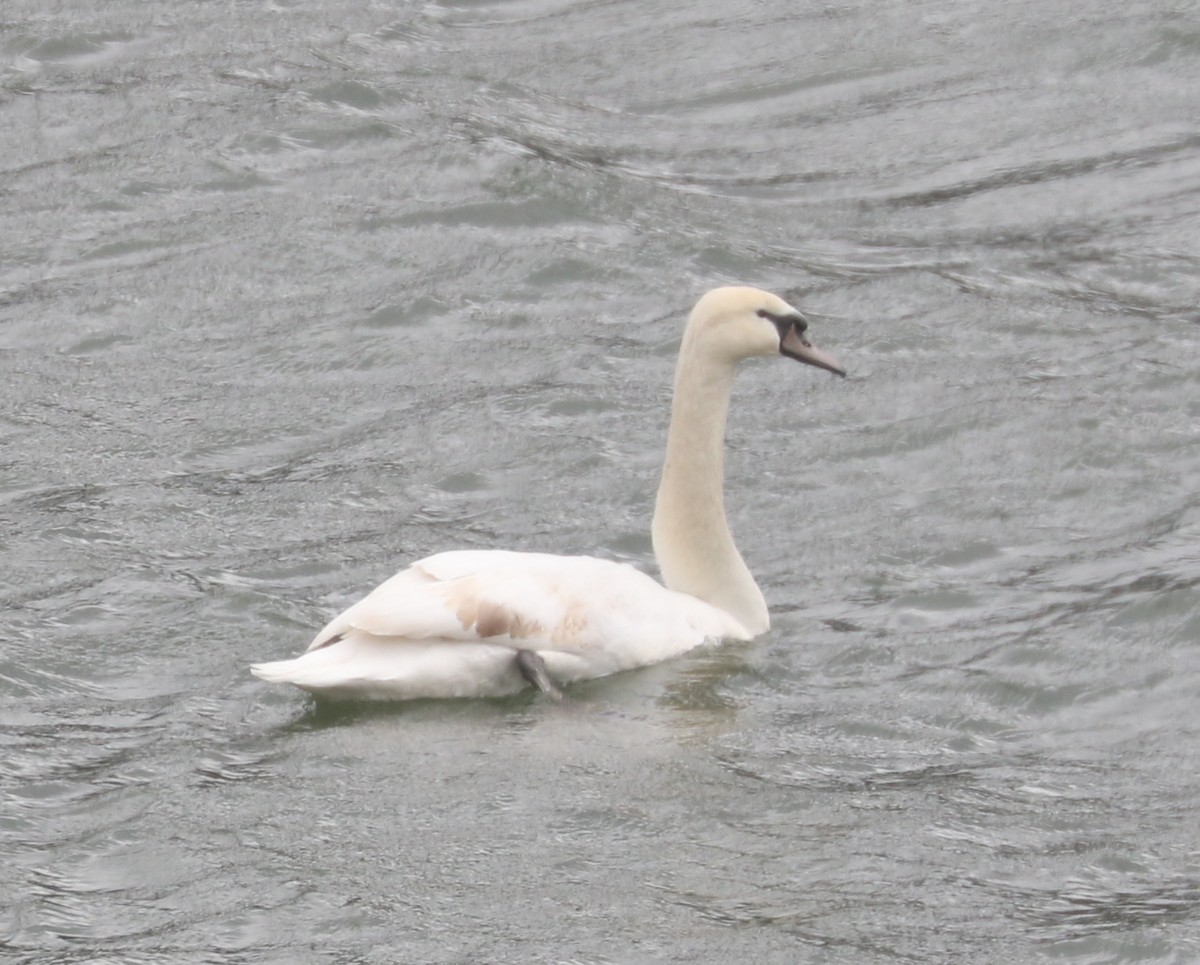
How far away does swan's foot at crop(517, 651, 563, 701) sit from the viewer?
8672mm

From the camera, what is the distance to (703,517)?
9.68 m

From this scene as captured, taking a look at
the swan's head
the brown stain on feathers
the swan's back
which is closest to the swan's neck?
the swan's head

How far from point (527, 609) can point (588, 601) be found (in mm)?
301

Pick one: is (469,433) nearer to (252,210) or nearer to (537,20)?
(252,210)

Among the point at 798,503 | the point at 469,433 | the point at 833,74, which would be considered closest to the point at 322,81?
the point at 833,74

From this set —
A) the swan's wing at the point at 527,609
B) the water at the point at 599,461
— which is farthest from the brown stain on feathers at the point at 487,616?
the water at the point at 599,461

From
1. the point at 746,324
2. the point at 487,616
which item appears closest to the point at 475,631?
the point at 487,616

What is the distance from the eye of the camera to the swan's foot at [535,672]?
8672 millimetres

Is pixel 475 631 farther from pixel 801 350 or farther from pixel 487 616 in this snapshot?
pixel 801 350

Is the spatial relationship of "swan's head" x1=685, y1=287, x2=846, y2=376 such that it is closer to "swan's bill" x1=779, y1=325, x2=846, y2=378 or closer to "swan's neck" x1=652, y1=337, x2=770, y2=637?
"swan's bill" x1=779, y1=325, x2=846, y2=378

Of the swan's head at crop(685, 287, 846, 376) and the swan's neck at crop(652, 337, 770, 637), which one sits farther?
the swan's neck at crop(652, 337, 770, 637)

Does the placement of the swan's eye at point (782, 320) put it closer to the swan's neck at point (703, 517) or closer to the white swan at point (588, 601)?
the white swan at point (588, 601)

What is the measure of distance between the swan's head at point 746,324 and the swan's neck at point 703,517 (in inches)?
6.9

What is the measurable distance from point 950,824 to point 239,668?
2.56m
